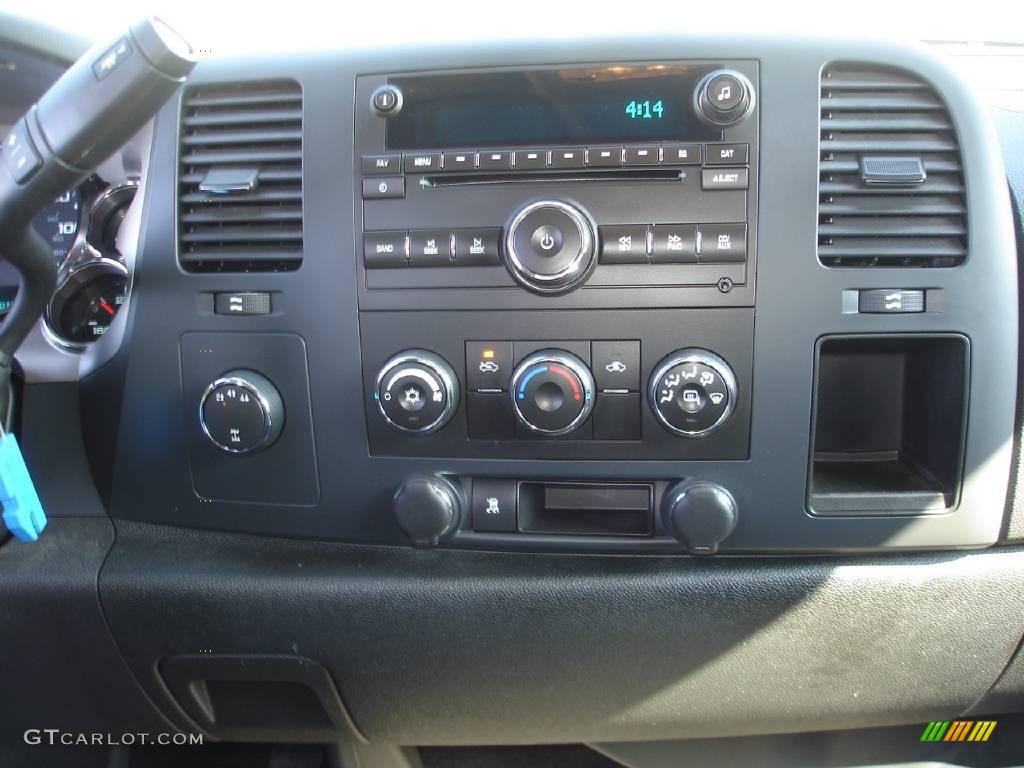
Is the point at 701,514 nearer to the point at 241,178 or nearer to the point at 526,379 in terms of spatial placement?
the point at 526,379

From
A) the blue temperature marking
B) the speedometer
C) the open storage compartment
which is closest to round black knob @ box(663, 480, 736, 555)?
the open storage compartment

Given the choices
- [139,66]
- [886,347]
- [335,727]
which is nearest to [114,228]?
[139,66]

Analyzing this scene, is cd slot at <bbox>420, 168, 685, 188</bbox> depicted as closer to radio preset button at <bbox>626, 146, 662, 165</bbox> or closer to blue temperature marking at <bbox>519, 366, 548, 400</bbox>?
radio preset button at <bbox>626, 146, 662, 165</bbox>

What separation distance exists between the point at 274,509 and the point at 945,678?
3.43 feet

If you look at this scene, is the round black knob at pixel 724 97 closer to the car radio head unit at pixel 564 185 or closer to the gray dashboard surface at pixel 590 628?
the car radio head unit at pixel 564 185

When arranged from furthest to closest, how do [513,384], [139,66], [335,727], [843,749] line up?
[843,749], [335,727], [513,384], [139,66]

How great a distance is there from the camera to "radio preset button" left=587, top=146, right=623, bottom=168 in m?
1.02

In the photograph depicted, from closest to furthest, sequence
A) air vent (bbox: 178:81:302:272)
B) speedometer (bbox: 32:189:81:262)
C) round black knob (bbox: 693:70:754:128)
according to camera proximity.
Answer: round black knob (bbox: 693:70:754:128)
air vent (bbox: 178:81:302:272)
speedometer (bbox: 32:189:81:262)

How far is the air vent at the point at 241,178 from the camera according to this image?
3.60 feet

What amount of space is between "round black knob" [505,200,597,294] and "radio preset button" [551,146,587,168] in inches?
2.1

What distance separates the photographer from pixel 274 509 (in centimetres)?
117

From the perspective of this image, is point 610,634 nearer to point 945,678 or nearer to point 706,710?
point 706,710

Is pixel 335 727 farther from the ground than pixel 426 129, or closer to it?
closer to it

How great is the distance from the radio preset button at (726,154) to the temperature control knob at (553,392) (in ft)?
1.05
